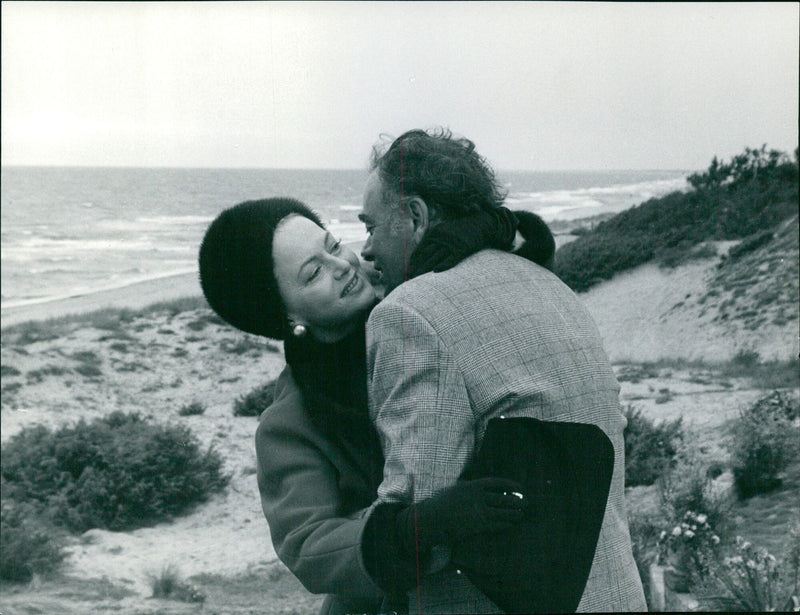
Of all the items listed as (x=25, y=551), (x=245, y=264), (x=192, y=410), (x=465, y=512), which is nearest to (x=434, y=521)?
(x=465, y=512)

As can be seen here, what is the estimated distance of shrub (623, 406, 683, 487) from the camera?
6.75 m

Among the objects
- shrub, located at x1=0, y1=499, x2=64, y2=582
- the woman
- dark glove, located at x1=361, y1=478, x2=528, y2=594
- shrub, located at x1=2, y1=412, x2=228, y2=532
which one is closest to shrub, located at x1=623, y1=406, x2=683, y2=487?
shrub, located at x1=2, y1=412, x2=228, y2=532

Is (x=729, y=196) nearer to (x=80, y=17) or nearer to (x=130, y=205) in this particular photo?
(x=80, y=17)

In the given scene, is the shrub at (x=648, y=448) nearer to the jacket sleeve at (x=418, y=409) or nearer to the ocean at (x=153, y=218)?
the ocean at (x=153, y=218)

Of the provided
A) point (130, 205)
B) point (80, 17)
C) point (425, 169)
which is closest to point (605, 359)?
point (425, 169)

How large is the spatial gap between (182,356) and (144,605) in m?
7.97

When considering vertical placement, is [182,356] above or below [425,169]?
below

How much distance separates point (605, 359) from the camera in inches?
69.9

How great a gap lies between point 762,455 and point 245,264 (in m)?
4.99

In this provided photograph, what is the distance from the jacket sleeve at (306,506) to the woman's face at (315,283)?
17 cm

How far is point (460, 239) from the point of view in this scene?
1.77 m

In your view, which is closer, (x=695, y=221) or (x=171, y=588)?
(x=171, y=588)

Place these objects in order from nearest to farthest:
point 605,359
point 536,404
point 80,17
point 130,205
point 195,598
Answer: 1. point 536,404
2. point 605,359
3. point 195,598
4. point 80,17
5. point 130,205

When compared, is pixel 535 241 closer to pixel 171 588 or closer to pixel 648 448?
pixel 648 448
